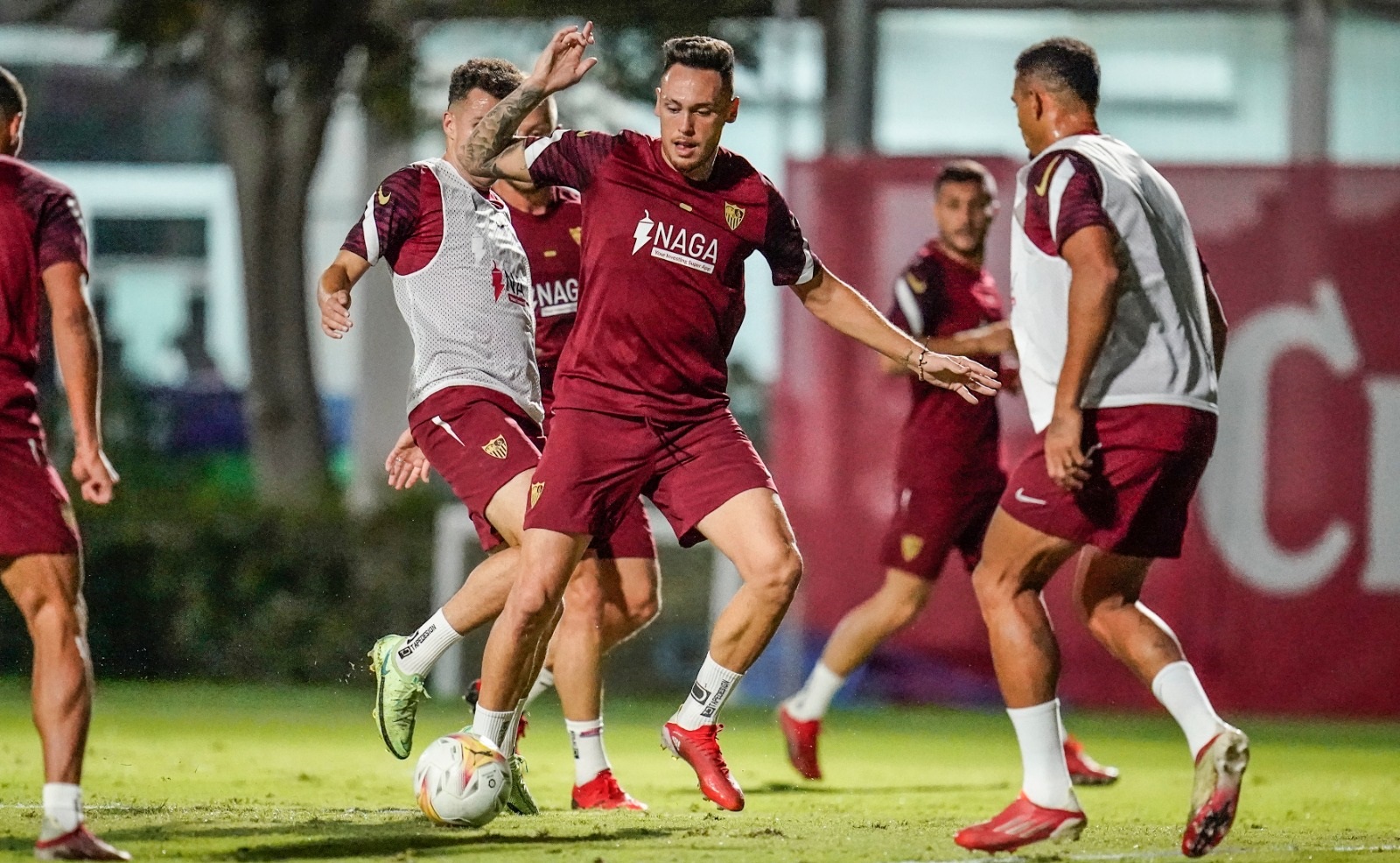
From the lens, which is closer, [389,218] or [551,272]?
[389,218]

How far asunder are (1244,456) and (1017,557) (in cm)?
559

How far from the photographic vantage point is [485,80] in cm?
678

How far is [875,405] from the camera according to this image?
11.3 meters

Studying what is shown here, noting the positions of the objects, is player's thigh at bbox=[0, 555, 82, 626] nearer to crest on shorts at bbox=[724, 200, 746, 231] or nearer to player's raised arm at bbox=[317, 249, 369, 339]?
player's raised arm at bbox=[317, 249, 369, 339]

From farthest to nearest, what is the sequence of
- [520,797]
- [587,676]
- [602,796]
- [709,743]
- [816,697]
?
[816,697] → [587,676] → [602,796] → [520,797] → [709,743]

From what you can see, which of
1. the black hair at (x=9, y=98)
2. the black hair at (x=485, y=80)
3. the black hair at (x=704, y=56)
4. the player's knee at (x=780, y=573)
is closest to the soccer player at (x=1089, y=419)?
the player's knee at (x=780, y=573)

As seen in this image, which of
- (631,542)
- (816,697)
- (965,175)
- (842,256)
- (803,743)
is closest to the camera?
(631,542)

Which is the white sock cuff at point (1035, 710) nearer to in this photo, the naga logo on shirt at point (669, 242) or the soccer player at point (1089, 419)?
the soccer player at point (1089, 419)

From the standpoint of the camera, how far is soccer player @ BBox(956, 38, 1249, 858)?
577 cm

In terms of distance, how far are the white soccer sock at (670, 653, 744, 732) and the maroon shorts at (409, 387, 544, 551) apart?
3.03 feet

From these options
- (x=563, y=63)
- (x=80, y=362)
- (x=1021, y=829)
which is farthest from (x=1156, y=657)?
(x=80, y=362)

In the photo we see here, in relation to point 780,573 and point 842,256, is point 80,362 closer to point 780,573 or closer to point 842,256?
point 780,573

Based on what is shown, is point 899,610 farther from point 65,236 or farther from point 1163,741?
point 65,236

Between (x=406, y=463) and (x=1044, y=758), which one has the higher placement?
(x=406, y=463)
